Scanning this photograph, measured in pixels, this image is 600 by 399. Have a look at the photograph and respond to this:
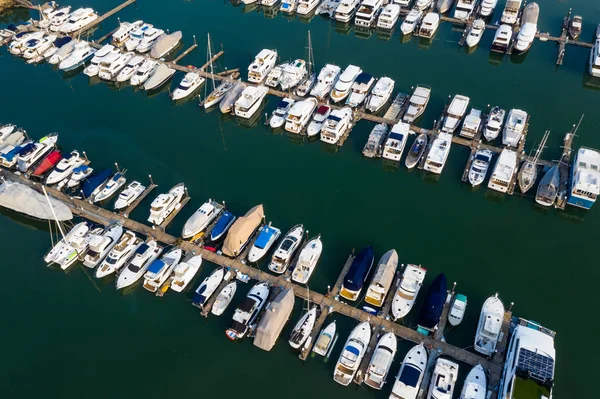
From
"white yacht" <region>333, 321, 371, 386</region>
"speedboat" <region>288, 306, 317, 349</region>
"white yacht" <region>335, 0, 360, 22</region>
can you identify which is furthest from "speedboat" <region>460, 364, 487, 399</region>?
"white yacht" <region>335, 0, 360, 22</region>

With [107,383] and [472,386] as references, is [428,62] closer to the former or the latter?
[472,386]

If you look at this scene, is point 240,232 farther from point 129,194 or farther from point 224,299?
point 129,194

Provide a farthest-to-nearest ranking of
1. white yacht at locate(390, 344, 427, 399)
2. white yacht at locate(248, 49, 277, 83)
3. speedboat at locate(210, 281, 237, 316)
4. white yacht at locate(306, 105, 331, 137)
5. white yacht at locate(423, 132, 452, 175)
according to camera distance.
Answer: white yacht at locate(248, 49, 277, 83) < white yacht at locate(306, 105, 331, 137) < white yacht at locate(423, 132, 452, 175) < speedboat at locate(210, 281, 237, 316) < white yacht at locate(390, 344, 427, 399)

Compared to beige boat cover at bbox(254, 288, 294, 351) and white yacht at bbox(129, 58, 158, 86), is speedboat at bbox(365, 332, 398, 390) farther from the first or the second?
white yacht at bbox(129, 58, 158, 86)

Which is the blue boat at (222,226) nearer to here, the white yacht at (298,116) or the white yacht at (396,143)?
the white yacht at (298,116)

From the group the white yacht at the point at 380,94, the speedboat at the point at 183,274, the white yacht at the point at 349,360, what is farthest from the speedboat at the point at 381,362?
the white yacht at the point at 380,94
